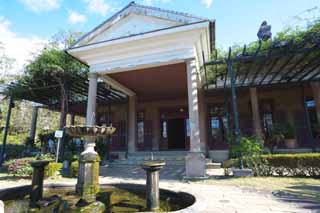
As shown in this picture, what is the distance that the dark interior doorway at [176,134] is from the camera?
12.5 m

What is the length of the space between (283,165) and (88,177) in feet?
17.2

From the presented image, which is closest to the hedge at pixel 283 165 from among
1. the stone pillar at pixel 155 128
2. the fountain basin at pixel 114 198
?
the fountain basin at pixel 114 198

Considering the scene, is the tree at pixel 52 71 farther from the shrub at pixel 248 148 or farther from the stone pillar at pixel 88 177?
the shrub at pixel 248 148

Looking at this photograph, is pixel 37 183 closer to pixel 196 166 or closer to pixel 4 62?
pixel 196 166

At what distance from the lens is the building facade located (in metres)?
6.30

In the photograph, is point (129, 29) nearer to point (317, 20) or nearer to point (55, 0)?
point (55, 0)

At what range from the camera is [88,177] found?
11.9ft

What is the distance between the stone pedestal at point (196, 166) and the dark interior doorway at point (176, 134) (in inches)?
264

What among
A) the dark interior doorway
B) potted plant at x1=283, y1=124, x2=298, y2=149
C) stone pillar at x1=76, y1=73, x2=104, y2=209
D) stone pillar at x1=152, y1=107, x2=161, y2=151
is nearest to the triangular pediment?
stone pillar at x1=76, y1=73, x2=104, y2=209

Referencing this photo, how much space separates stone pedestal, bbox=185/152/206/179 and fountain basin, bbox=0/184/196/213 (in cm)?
169

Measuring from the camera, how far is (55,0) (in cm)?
633

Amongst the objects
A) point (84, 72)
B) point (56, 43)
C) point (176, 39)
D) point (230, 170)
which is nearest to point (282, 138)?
point (230, 170)

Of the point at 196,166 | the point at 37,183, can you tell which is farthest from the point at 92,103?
the point at 196,166

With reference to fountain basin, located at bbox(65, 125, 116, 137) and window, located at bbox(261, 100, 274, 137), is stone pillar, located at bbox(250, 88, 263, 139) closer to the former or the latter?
window, located at bbox(261, 100, 274, 137)
